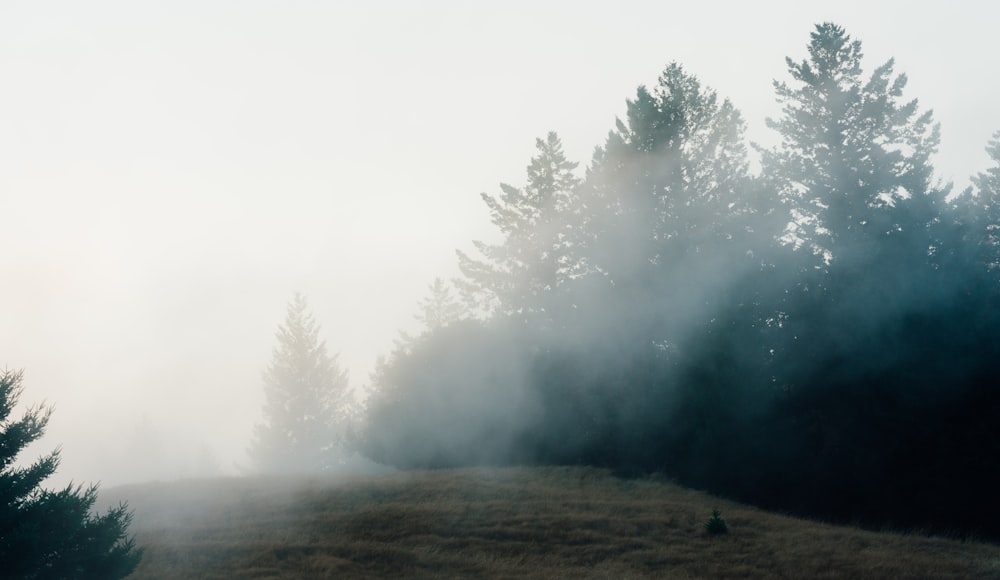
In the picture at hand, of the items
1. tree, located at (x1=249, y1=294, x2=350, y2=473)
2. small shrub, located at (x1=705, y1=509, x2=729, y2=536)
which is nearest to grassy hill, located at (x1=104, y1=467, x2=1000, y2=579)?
small shrub, located at (x1=705, y1=509, x2=729, y2=536)

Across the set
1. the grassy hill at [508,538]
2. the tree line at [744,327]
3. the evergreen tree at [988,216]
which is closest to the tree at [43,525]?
the grassy hill at [508,538]

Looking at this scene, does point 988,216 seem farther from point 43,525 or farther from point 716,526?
point 43,525

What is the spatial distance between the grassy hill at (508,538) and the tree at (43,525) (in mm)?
2805

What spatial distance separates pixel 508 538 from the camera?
21531mm

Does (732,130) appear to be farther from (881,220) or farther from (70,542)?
(70,542)

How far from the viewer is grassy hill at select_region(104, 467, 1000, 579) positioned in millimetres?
18641

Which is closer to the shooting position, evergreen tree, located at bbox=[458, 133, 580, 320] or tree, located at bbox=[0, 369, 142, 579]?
tree, located at bbox=[0, 369, 142, 579]

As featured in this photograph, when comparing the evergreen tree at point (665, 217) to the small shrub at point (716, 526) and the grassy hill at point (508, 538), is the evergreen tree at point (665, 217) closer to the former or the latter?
the grassy hill at point (508, 538)

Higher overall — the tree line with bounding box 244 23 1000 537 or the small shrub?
the tree line with bounding box 244 23 1000 537

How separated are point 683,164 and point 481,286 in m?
16.2

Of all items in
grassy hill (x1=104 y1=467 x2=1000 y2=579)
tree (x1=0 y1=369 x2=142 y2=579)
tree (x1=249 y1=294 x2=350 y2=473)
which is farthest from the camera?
tree (x1=249 y1=294 x2=350 y2=473)

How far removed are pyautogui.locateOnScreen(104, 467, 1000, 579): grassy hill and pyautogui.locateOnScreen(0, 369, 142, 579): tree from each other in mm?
2805

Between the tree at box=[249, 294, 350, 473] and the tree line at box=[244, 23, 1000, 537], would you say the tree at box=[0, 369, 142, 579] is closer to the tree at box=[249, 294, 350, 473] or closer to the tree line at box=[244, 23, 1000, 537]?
the tree line at box=[244, 23, 1000, 537]

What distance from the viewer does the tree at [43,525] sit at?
15719mm
